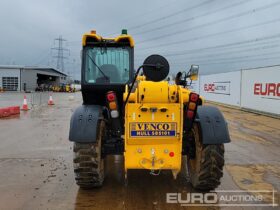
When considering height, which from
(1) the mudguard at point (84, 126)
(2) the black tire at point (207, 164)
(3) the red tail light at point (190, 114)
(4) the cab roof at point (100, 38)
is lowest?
(2) the black tire at point (207, 164)

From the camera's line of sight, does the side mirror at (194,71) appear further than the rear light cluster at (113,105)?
Yes

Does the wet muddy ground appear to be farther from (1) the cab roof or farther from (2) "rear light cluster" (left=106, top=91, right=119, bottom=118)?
(1) the cab roof

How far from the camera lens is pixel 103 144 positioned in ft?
19.0

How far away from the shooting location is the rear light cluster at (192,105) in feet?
17.1

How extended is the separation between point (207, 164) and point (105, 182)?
1.89 metres

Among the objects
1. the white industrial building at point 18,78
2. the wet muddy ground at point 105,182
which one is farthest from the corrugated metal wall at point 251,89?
the white industrial building at point 18,78

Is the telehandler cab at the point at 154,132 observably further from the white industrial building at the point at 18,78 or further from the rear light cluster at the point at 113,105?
the white industrial building at the point at 18,78

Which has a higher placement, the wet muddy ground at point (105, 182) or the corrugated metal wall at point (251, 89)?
the corrugated metal wall at point (251, 89)

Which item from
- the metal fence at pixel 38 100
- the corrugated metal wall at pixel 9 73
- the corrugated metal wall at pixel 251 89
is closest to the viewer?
the corrugated metal wall at pixel 251 89

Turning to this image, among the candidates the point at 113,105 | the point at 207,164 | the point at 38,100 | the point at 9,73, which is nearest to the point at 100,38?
the point at 113,105

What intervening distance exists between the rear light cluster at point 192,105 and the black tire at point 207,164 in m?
0.42

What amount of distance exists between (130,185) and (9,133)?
290 inches

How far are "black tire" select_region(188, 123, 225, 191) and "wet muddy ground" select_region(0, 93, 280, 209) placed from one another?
381 millimetres

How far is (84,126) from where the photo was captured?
5.43 metres
